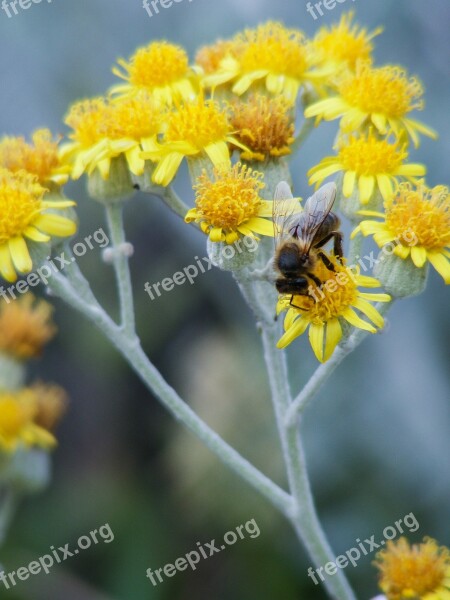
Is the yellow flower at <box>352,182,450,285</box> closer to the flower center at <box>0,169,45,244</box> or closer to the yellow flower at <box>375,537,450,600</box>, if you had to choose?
the yellow flower at <box>375,537,450,600</box>

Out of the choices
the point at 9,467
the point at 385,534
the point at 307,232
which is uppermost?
the point at 307,232

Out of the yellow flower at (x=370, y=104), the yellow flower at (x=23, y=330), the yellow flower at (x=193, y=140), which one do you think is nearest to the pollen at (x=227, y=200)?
the yellow flower at (x=193, y=140)

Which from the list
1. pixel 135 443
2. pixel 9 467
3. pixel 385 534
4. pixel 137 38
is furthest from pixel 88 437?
pixel 137 38

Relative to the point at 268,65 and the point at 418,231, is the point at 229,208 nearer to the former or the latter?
the point at 418,231

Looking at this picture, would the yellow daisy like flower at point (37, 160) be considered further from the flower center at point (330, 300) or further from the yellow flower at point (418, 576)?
the yellow flower at point (418, 576)

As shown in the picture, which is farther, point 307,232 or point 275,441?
point 275,441

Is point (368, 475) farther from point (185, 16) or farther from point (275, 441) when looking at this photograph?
point (185, 16)

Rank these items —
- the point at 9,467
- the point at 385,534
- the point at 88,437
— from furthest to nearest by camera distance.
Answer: the point at 88,437 → the point at 385,534 → the point at 9,467

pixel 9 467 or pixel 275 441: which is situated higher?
pixel 9 467
